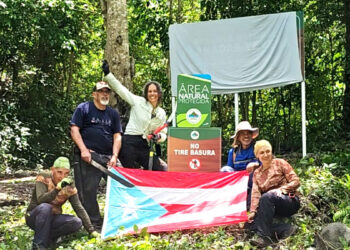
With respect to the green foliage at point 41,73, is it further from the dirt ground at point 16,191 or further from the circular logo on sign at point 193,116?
the circular logo on sign at point 193,116

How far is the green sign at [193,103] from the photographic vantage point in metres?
6.03

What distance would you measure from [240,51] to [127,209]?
4.44 meters

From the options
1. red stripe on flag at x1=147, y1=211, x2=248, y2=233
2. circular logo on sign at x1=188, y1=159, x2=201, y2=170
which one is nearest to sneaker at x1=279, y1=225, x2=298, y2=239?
red stripe on flag at x1=147, y1=211, x2=248, y2=233

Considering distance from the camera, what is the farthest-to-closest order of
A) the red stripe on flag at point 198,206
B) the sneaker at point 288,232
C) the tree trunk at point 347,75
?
1. the tree trunk at point 347,75
2. the red stripe on flag at point 198,206
3. the sneaker at point 288,232

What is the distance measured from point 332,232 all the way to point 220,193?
138 centimetres

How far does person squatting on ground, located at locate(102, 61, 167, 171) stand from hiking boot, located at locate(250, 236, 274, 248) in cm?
172

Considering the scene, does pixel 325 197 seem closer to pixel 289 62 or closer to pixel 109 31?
pixel 289 62

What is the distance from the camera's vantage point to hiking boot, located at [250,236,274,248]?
4.59 meters

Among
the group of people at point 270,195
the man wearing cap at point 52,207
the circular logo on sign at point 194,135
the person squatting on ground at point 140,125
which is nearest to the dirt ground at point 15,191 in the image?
the person squatting on ground at point 140,125

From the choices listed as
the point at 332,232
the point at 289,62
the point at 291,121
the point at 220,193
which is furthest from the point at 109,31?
the point at 291,121

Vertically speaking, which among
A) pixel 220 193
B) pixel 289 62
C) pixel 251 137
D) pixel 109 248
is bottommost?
pixel 109 248

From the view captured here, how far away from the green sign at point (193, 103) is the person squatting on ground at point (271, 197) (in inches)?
45.8

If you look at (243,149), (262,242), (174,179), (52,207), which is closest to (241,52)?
(243,149)

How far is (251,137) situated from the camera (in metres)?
5.71
